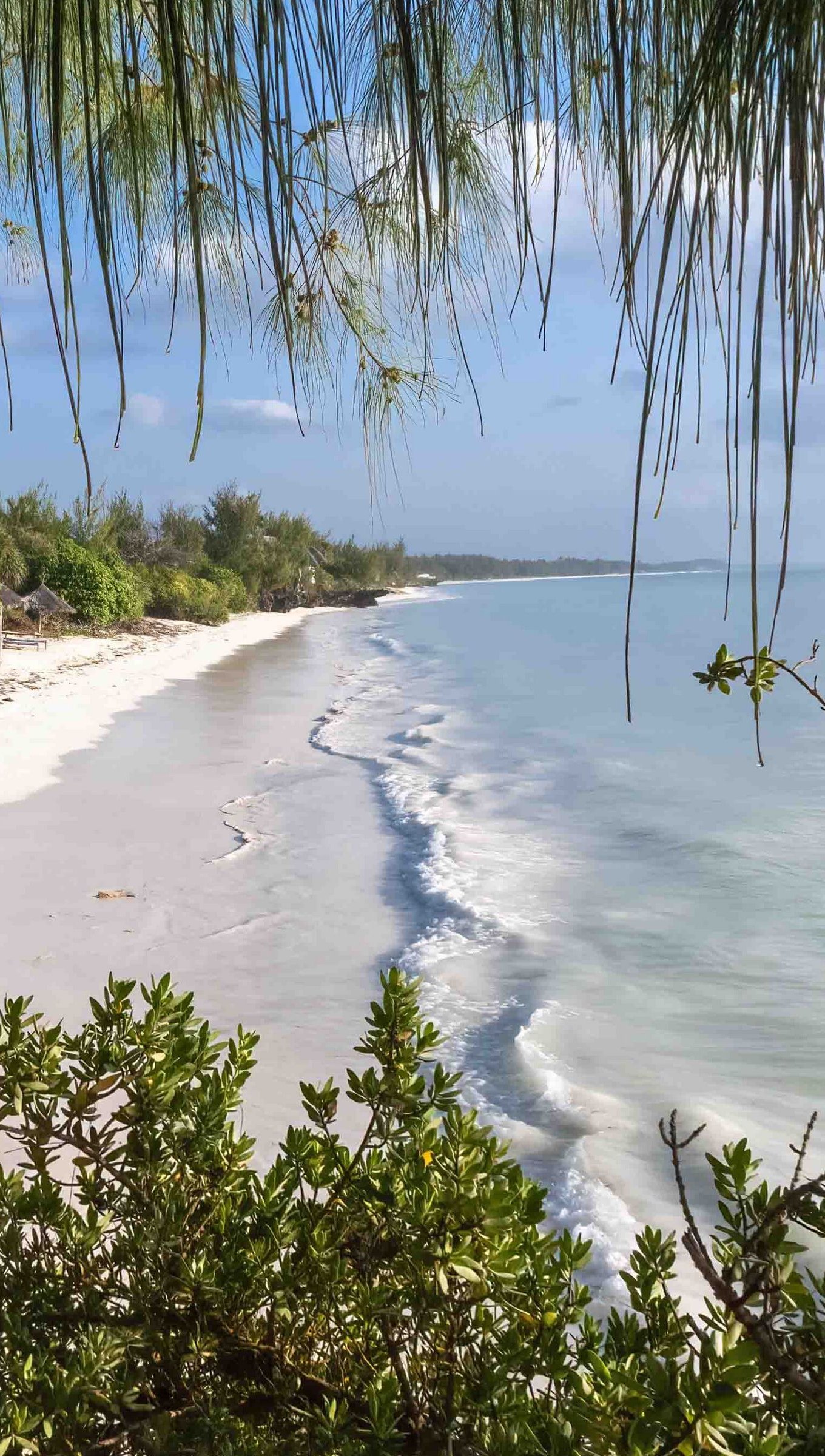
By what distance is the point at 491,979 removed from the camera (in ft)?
14.3

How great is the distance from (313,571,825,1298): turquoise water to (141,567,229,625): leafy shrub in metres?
12.6

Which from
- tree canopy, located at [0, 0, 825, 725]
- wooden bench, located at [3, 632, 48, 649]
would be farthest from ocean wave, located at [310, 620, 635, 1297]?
wooden bench, located at [3, 632, 48, 649]

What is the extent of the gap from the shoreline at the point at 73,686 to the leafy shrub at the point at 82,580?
28.7 inches

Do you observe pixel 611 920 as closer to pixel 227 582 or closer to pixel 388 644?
pixel 388 644

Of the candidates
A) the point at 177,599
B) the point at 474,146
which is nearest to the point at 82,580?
the point at 177,599

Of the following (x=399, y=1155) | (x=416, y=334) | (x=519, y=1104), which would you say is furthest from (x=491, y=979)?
(x=399, y=1155)

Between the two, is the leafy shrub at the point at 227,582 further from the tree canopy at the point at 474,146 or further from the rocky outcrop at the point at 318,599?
the tree canopy at the point at 474,146

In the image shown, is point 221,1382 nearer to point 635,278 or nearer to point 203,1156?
point 203,1156

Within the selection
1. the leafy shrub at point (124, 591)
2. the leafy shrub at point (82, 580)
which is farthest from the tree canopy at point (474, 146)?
the leafy shrub at point (124, 591)

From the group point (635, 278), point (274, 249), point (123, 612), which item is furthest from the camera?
point (123, 612)

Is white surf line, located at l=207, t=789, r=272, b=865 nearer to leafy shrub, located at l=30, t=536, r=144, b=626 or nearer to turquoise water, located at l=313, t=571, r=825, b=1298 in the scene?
turquoise water, located at l=313, t=571, r=825, b=1298

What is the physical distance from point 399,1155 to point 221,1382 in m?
0.29

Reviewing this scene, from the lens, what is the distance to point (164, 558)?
28453 millimetres

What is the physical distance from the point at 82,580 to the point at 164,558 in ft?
30.0
